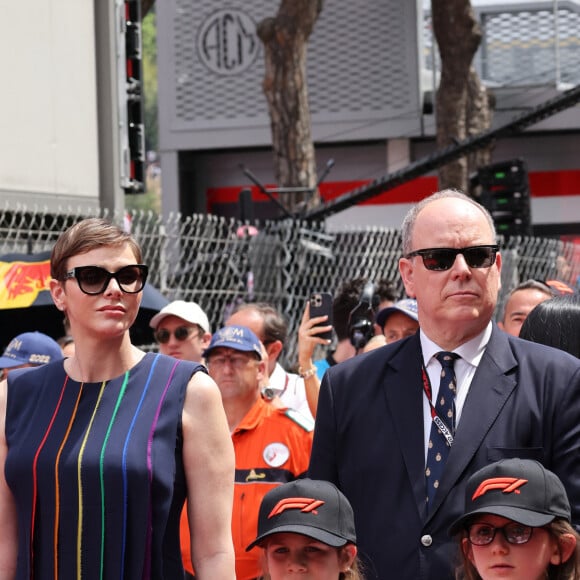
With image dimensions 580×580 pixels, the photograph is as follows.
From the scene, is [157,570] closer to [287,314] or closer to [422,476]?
[422,476]

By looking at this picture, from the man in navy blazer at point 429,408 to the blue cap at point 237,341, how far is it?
2307mm

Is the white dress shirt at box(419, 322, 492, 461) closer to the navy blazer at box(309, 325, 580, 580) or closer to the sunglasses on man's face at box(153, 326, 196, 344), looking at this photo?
the navy blazer at box(309, 325, 580, 580)

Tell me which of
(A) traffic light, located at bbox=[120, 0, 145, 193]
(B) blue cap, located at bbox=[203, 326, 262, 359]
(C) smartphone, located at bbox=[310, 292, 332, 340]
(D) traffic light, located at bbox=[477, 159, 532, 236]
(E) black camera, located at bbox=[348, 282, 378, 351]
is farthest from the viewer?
(D) traffic light, located at bbox=[477, 159, 532, 236]

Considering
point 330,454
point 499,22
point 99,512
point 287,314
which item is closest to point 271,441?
point 330,454

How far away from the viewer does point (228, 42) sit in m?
25.4

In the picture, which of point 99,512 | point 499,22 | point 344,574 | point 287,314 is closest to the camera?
point 99,512

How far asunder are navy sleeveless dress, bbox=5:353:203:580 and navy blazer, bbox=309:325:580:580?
50cm

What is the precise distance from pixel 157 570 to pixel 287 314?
22.1 ft

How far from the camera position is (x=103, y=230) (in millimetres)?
3738

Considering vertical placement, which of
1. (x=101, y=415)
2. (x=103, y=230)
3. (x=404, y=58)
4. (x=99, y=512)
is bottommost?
(x=99, y=512)

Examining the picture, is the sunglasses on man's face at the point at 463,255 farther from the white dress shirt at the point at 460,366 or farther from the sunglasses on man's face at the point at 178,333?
the sunglasses on man's face at the point at 178,333

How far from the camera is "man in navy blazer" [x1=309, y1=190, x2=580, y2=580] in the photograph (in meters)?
3.60

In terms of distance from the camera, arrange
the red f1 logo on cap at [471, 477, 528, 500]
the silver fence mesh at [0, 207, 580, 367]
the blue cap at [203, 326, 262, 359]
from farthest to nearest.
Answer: the silver fence mesh at [0, 207, 580, 367] < the blue cap at [203, 326, 262, 359] < the red f1 logo on cap at [471, 477, 528, 500]

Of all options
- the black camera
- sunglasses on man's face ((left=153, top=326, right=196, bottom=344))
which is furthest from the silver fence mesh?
the black camera
